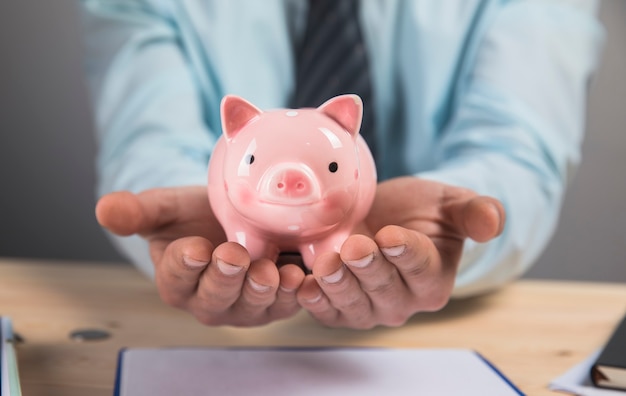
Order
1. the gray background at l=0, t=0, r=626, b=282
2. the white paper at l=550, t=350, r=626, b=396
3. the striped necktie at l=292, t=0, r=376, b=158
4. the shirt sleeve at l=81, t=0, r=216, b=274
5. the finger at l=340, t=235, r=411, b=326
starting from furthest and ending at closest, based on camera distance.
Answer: the gray background at l=0, t=0, r=626, b=282
the striped necktie at l=292, t=0, r=376, b=158
the shirt sleeve at l=81, t=0, r=216, b=274
the white paper at l=550, t=350, r=626, b=396
the finger at l=340, t=235, r=411, b=326

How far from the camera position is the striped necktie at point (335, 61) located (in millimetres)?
901

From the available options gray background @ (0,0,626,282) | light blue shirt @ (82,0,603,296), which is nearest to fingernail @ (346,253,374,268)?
light blue shirt @ (82,0,603,296)

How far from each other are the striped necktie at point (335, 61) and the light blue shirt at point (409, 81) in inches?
1.3

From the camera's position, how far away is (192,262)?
17.3 inches

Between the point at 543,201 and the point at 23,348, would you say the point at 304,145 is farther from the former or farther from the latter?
the point at 543,201

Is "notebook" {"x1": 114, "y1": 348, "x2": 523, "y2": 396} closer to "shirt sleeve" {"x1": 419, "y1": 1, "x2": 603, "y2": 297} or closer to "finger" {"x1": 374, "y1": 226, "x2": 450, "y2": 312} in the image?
"finger" {"x1": 374, "y1": 226, "x2": 450, "y2": 312}

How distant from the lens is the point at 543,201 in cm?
82

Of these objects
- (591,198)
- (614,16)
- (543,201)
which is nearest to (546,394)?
(543,201)

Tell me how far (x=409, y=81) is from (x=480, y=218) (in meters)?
0.52

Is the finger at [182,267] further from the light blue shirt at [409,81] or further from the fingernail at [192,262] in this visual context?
the light blue shirt at [409,81]

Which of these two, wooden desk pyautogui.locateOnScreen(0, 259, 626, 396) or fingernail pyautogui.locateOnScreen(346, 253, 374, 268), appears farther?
wooden desk pyautogui.locateOnScreen(0, 259, 626, 396)

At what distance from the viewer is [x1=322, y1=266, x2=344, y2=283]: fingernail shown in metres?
0.43

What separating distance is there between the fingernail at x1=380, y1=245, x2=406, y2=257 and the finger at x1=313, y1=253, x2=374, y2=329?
0.10 ft

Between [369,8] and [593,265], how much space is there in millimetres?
939
